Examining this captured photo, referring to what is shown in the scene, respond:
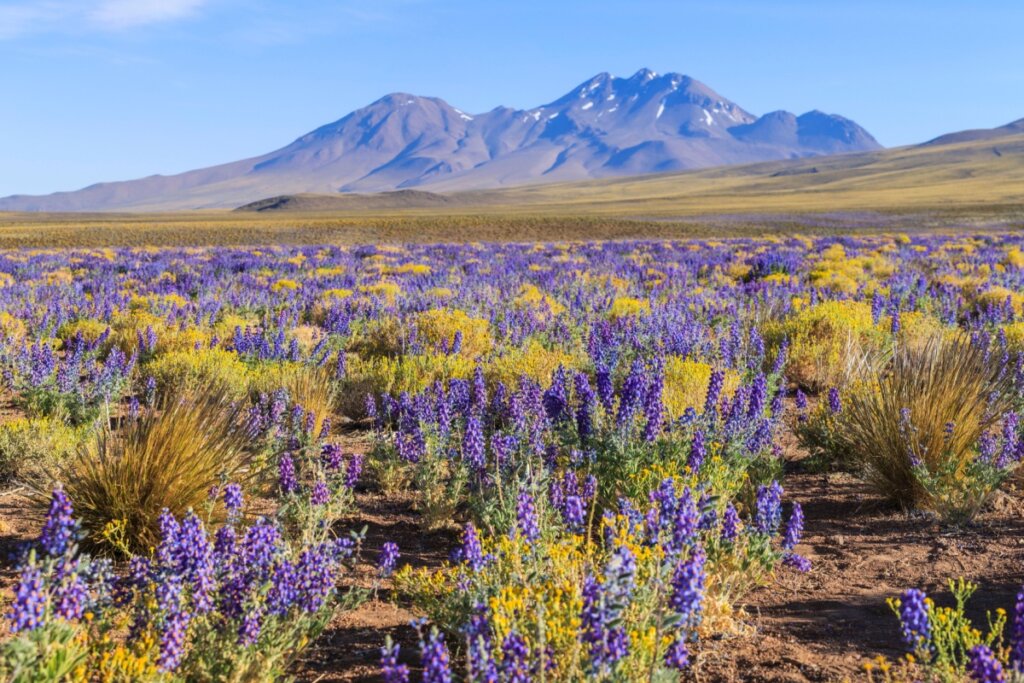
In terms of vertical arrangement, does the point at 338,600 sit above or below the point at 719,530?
below

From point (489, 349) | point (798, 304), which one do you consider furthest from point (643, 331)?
point (798, 304)

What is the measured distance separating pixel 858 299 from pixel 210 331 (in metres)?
9.21

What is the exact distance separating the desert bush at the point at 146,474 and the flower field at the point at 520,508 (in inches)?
0.6

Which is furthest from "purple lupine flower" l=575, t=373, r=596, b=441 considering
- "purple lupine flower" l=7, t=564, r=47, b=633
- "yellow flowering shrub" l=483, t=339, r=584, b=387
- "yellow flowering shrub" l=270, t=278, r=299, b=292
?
"yellow flowering shrub" l=270, t=278, r=299, b=292

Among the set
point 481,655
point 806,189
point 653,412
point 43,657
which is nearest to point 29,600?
point 43,657

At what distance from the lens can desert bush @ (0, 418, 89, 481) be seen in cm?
521

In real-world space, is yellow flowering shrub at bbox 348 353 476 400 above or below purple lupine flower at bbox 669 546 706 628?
below

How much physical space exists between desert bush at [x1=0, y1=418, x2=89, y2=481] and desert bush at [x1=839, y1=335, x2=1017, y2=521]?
4.86m

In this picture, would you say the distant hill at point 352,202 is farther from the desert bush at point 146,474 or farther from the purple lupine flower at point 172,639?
the purple lupine flower at point 172,639

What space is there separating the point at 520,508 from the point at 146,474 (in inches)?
85.9

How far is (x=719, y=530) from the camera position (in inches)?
134

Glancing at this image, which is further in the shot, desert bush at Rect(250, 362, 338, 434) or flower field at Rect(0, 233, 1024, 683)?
desert bush at Rect(250, 362, 338, 434)

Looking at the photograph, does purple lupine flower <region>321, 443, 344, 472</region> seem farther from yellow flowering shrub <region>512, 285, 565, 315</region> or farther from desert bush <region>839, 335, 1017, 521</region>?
yellow flowering shrub <region>512, 285, 565, 315</region>

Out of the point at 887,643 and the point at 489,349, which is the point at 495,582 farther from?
the point at 489,349
